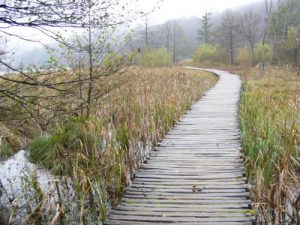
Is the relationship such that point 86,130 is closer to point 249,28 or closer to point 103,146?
point 103,146

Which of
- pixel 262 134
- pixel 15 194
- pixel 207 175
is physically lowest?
pixel 15 194

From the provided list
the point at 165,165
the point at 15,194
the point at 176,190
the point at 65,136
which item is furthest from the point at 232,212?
the point at 65,136

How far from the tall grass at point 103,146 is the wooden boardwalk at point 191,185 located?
231mm

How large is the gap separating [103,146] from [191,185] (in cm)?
169

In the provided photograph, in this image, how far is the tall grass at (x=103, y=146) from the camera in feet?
13.9

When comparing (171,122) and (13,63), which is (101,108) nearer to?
(171,122)

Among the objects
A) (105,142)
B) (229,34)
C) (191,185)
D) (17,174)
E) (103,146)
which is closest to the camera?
(191,185)

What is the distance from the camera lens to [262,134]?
5215 mm

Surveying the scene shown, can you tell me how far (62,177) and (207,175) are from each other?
205 cm

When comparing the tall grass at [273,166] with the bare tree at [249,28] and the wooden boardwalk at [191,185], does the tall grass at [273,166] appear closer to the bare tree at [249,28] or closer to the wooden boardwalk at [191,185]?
the wooden boardwalk at [191,185]

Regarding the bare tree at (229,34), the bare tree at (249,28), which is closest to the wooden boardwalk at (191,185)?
the bare tree at (249,28)

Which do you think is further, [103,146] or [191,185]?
[103,146]

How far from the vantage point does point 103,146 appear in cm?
551

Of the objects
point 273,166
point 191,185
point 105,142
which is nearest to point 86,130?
point 105,142
